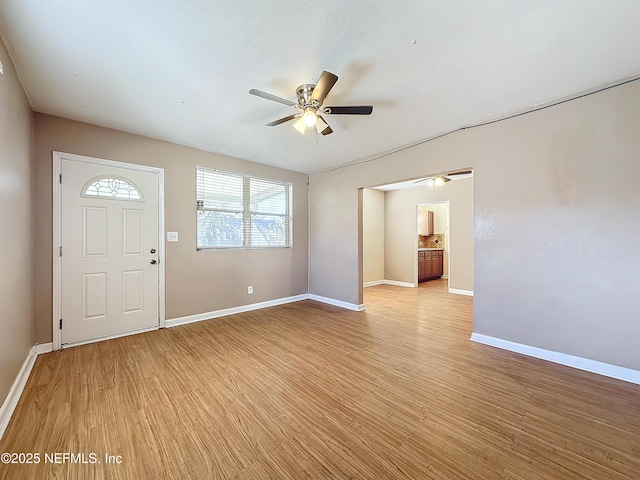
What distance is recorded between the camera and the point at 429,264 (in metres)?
7.54

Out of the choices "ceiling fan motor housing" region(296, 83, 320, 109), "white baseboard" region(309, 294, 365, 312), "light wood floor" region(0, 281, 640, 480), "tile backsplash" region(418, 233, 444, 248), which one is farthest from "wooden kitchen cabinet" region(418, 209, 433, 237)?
"ceiling fan motor housing" region(296, 83, 320, 109)

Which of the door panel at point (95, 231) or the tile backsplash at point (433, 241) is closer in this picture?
the door panel at point (95, 231)

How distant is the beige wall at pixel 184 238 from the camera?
9.34 feet

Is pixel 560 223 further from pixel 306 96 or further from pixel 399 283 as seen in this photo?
pixel 399 283

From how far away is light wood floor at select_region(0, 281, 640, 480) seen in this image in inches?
56.2

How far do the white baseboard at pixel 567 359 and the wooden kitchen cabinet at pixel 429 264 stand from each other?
4180 mm

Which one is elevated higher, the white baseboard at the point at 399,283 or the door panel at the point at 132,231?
the door panel at the point at 132,231

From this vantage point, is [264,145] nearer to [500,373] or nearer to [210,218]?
[210,218]

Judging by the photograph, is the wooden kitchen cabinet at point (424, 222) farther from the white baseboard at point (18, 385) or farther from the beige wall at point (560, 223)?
the white baseboard at point (18, 385)

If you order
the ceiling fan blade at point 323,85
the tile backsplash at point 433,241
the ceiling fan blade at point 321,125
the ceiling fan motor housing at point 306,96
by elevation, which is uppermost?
the ceiling fan motor housing at point 306,96

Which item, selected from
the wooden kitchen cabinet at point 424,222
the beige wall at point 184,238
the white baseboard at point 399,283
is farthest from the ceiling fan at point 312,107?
the wooden kitchen cabinet at point 424,222

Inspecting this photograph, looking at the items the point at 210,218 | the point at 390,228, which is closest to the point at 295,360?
the point at 210,218

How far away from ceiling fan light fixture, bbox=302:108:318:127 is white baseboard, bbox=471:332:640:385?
3051mm

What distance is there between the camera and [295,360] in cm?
268
